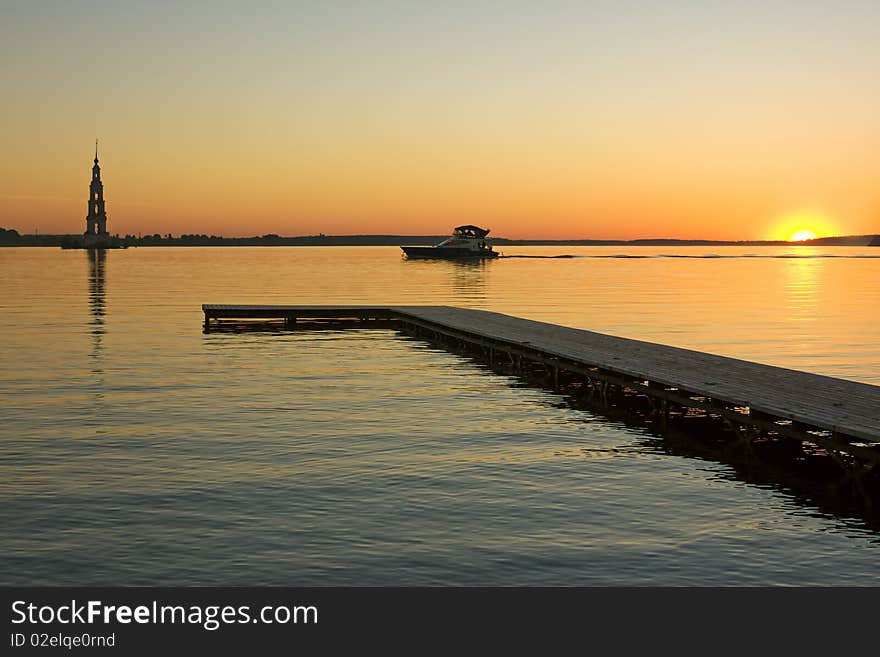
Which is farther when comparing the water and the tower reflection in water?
the tower reflection in water

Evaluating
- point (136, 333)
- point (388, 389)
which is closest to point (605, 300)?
point (136, 333)

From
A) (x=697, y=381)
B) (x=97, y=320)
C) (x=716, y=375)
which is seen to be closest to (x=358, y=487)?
(x=697, y=381)

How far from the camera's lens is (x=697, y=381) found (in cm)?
2348

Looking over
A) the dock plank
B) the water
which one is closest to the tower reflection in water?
the water

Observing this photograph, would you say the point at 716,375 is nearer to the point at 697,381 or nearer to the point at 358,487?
the point at 697,381

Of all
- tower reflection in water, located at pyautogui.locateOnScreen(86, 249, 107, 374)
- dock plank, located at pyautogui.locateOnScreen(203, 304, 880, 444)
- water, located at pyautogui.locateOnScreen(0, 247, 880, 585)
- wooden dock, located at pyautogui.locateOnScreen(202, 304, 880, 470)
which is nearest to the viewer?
water, located at pyautogui.locateOnScreen(0, 247, 880, 585)

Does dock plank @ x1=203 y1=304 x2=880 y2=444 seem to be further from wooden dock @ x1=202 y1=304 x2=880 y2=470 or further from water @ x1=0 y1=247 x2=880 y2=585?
water @ x1=0 y1=247 x2=880 y2=585

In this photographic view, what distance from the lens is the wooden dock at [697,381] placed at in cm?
1861

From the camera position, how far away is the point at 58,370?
Answer: 32.7 meters

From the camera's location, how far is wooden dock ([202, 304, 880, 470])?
1861cm

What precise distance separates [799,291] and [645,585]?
8771 cm

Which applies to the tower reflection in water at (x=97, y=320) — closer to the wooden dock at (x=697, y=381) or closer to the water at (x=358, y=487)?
the water at (x=358, y=487)

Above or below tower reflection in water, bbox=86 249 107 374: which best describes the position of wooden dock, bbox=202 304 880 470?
above
